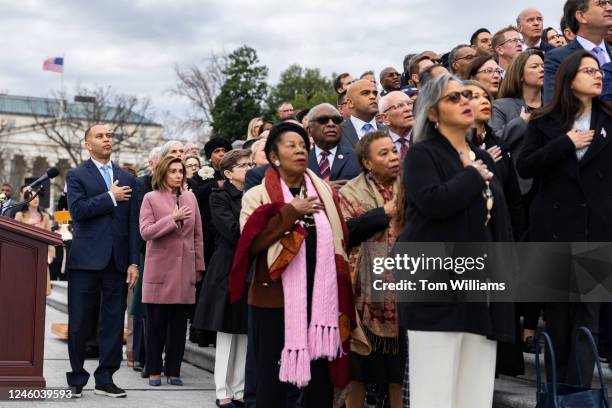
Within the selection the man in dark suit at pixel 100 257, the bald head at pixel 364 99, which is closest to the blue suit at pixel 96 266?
the man in dark suit at pixel 100 257

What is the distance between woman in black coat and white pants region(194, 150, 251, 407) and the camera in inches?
340

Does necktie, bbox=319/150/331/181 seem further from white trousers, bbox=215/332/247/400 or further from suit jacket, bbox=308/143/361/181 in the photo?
white trousers, bbox=215/332/247/400

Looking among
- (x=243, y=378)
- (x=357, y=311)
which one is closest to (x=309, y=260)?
(x=357, y=311)

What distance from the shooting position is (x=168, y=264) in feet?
31.4

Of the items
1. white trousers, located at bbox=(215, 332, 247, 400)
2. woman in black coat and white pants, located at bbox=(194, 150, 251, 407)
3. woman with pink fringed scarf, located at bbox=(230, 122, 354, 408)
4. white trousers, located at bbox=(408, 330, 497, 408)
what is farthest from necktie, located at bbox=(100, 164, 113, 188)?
white trousers, located at bbox=(408, 330, 497, 408)

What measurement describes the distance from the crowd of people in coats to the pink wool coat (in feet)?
0.05

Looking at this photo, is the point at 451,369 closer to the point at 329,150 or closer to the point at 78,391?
the point at 329,150

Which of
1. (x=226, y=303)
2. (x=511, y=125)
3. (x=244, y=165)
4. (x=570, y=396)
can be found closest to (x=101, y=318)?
(x=226, y=303)

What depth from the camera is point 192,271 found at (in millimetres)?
9680

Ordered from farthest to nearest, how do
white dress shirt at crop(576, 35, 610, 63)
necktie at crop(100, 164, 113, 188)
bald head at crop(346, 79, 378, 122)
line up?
necktie at crop(100, 164, 113, 188) → bald head at crop(346, 79, 378, 122) → white dress shirt at crop(576, 35, 610, 63)

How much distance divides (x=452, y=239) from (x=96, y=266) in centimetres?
473

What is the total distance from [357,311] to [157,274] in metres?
3.29

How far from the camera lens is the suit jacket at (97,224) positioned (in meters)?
8.95

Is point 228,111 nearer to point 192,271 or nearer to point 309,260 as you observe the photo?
point 192,271
